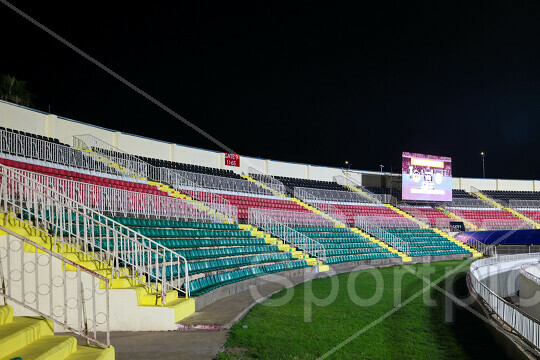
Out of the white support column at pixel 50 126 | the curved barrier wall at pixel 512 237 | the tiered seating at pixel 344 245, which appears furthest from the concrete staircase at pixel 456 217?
the white support column at pixel 50 126

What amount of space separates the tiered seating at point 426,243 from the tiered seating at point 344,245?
98.6 inches

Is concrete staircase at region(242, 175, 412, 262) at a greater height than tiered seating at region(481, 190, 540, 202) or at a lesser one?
lesser

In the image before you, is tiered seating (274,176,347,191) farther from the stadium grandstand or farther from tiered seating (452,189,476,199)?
tiered seating (452,189,476,199)

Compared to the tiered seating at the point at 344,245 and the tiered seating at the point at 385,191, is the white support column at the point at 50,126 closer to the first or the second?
the tiered seating at the point at 344,245

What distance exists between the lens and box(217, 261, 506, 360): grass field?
20.6ft

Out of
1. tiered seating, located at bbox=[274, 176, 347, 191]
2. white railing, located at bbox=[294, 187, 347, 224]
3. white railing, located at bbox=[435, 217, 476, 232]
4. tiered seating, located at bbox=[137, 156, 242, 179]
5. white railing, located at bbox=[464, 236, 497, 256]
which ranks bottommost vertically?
white railing, located at bbox=[464, 236, 497, 256]

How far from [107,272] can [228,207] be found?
1009cm

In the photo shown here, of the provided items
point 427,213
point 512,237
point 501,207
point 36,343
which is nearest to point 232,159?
point 427,213

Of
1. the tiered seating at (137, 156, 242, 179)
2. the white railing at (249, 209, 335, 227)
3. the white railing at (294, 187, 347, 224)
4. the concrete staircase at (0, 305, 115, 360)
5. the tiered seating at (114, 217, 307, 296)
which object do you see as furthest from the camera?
the white railing at (294, 187, 347, 224)

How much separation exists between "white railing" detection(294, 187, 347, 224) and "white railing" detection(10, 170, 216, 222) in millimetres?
12252

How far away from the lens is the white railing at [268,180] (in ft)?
93.4

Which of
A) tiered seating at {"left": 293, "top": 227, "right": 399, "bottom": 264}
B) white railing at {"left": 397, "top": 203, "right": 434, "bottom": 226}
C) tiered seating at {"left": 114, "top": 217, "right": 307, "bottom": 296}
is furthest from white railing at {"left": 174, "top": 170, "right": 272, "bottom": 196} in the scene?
white railing at {"left": 397, "top": 203, "right": 434, "bottom": 226}

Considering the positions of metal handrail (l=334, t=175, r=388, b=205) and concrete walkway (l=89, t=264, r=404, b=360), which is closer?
concrete walkway (l=89, t=264, r=404, b=360)

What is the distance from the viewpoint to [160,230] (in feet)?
37.3
